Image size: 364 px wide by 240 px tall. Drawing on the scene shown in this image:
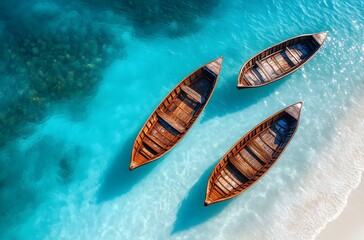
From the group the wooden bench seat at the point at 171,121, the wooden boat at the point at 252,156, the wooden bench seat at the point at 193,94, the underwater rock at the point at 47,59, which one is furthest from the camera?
the underwater rock at the point at 47,59

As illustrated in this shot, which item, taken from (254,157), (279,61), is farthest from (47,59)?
(279,61)

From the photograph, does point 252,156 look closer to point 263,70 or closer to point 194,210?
point 194,210

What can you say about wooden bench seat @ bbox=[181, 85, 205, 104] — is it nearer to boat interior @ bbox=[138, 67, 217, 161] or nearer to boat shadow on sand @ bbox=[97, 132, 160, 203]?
boat interior @ bbox=[138, 67, 217, 161]

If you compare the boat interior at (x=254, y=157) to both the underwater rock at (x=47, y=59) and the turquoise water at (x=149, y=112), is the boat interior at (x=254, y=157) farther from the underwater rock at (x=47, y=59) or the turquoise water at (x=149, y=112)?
the underwater rock at (x=47, y=59)

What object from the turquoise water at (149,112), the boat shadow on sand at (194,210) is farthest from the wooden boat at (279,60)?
the boat shadow on sand at (194,210)

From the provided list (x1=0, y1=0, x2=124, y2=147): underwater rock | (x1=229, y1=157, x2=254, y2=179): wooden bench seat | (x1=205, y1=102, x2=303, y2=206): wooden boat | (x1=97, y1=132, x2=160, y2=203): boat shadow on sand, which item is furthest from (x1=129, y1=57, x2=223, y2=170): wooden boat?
(x1=0, y1=0, x2=124, y2=147): underwater rock

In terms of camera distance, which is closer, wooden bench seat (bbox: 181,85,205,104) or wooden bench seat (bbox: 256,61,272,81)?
wooden bench seat (bbox: 181,85,205,104)
